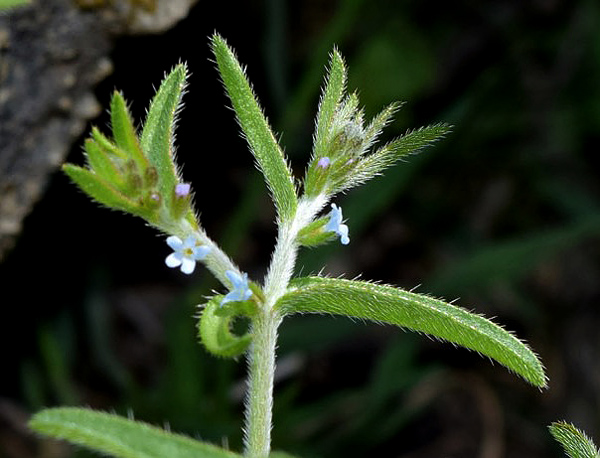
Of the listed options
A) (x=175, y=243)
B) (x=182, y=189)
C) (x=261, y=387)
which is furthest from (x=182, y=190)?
(x=261, y=387)

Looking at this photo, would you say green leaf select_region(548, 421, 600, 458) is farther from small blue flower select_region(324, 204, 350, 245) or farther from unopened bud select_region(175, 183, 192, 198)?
unopened bud select_region(175, 183, 192, 198)

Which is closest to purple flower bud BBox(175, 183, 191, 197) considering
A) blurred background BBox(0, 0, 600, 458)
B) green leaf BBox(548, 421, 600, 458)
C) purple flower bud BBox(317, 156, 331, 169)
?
purple flower bud BBox(317, 156, 331, 169)

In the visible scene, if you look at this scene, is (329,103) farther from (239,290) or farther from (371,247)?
(371,247)

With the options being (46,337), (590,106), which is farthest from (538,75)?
(46,337)

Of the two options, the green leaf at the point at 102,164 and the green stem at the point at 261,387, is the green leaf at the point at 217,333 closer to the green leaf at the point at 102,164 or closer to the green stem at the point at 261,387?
the green stem at the point at 261,387

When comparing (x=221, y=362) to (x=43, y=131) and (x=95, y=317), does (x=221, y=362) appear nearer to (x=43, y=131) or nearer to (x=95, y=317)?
(x=95, y=317)

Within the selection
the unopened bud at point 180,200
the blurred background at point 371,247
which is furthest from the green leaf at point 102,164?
the blurred background at point 371,247

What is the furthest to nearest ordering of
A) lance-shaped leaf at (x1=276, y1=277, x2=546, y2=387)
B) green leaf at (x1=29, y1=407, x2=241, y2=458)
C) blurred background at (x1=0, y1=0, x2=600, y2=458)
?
blurred background at (x1=0, y1=0, x2=600, y2=458) → lance-shaped leaf at (x1=276, y1=277, x2=546, y2=387) → green leaf at (x1=29, y1=407, x2=241, y2=458)
